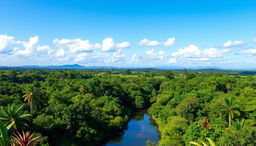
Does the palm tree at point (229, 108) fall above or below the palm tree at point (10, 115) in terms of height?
below

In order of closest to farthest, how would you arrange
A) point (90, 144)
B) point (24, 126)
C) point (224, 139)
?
1. point (224, 139)
2. point (24, 126)
3. point (90, 144)

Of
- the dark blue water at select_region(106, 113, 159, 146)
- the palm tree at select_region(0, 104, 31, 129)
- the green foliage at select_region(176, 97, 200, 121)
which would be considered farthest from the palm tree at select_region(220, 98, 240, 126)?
the palm tree at select_region(0, 104, 31, 129)

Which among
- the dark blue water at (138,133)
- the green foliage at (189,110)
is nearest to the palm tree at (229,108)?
the green foliage at (189,110)

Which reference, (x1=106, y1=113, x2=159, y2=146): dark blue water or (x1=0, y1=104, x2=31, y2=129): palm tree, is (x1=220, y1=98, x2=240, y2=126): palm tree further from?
(x1=0, y1=104, x2=31, y2=129): palm tree

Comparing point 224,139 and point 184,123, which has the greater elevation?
point 224,139

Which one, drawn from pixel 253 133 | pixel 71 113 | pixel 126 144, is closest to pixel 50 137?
pixel 71 113

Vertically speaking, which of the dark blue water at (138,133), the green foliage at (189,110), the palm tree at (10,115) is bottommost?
the dark blue water at (138,133)

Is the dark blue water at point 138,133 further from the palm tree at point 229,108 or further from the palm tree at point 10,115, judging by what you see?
the palm tree at point 10,115

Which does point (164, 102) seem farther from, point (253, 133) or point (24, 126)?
point (24, 126)
